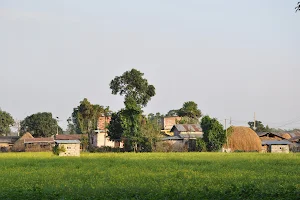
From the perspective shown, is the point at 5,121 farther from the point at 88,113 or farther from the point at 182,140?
the point at 182,140

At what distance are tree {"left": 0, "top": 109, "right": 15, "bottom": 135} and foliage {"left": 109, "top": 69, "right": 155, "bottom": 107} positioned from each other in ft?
102

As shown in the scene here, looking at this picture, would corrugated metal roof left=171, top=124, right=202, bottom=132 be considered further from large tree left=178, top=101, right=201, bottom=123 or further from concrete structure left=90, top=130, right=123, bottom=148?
large tree left=178, top=101, right=201, bottom=123

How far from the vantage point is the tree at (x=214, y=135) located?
7238cm

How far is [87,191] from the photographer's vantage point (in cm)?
1891

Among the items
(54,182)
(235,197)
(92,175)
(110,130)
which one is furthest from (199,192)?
(110,130)

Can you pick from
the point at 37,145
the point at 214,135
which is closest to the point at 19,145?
the point at 37,145

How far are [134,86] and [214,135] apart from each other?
60.2 feet

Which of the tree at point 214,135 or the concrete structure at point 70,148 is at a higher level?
the tree at point 214,135

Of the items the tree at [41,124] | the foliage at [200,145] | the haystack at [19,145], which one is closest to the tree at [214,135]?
the foliage at [200,145]

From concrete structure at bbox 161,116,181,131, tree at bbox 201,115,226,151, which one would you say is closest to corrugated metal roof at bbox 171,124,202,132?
tree at bbox 201,115,226,151

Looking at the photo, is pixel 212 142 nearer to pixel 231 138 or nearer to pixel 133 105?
pixel 231 138

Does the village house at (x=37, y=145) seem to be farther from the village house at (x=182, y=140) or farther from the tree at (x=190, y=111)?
the tree at (x=190, y=111)

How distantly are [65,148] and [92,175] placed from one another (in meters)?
31.4

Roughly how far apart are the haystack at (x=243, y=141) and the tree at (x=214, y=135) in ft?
8.66
